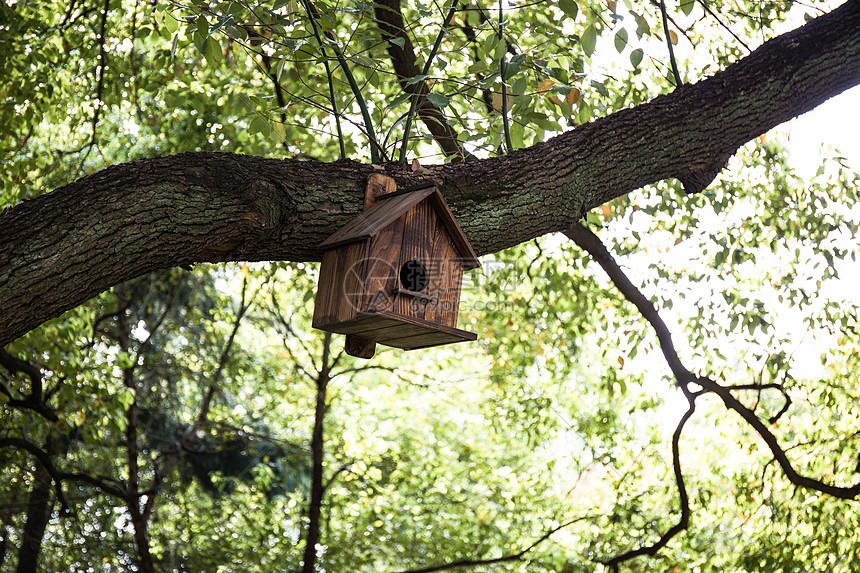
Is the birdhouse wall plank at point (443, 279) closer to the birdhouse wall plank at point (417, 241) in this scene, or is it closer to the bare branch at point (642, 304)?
the birdhouse wall plank at point (417, 241)

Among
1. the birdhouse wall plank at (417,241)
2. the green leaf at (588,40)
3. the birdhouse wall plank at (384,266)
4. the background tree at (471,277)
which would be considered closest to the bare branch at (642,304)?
the background tree at (471,277)

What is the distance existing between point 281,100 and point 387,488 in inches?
164

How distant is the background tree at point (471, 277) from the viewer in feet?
8.48

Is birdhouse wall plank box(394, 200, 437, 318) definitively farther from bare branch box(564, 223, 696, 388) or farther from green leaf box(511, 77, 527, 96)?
bare branch box(564, 223, 696, 388)

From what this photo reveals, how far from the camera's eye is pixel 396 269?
7.85ft

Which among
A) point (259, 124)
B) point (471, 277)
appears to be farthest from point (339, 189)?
point (471, 277)

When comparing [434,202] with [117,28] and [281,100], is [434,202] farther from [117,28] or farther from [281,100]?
[117,28]

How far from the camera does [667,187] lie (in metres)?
5.15

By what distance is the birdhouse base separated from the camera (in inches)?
90.9

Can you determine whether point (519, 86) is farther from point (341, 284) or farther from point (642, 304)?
point (642, 304)

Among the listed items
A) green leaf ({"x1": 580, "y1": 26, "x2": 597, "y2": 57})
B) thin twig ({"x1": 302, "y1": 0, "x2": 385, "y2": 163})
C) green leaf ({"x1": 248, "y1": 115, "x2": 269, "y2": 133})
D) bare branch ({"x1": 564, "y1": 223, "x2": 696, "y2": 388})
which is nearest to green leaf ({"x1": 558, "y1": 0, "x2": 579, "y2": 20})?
green leaf ({"x1": 580, "y1": 26, "x2": 597, "y2": 57})

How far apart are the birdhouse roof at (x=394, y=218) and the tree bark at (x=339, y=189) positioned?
0.07 metres

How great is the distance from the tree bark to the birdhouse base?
0.28 metres

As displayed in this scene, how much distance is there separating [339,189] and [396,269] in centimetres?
31
